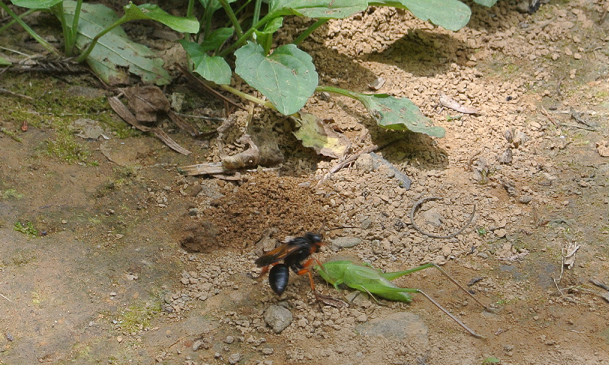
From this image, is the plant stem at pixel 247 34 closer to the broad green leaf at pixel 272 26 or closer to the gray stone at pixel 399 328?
the broad green leaf at pixel 272 26

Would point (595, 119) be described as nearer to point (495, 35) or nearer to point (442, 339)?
point (495, 35)

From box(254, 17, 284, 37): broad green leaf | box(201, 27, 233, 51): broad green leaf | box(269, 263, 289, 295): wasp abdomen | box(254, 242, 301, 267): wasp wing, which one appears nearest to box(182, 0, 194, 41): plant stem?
box(201, 27, 233, 51): broad green leaf

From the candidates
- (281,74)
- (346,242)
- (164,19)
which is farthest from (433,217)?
(164,19)

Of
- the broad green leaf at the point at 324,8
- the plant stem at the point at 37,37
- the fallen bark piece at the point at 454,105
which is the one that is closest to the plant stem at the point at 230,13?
the broad green leaf at the point at 324,8

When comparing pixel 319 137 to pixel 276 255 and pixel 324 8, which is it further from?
pixel 276 255

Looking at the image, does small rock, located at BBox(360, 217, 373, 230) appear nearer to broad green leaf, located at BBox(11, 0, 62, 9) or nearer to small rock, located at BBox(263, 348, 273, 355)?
small rock, located at BBox(263, 348, 273, 355)
